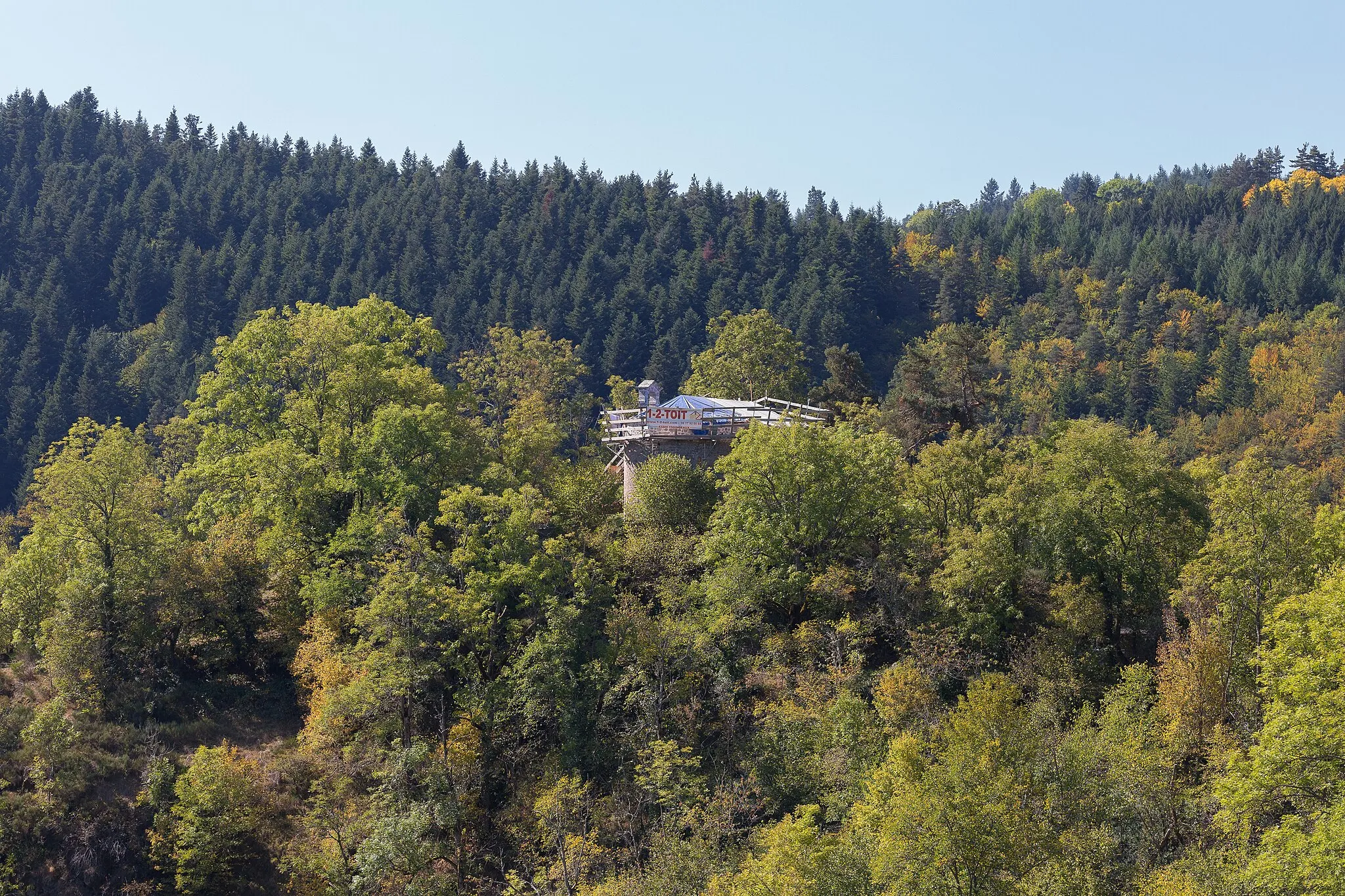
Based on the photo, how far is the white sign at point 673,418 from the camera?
4672 centimetres

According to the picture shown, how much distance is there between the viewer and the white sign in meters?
46.7

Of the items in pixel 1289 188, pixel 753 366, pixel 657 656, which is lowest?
pixel 657 656

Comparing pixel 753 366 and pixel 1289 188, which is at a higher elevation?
pixel 1289 188

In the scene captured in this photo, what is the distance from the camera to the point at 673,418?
46.8m

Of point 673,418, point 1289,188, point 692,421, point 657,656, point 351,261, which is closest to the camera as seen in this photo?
point 657,656

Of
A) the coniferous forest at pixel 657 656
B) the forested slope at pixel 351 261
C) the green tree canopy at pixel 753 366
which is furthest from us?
the forested slope at pixel 351 261

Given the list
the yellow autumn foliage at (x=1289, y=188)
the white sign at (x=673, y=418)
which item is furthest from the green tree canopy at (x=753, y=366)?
A: the yellow autumn foliage at (x=1289, y=188)

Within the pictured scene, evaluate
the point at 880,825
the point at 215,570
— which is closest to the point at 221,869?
the point at 215,570

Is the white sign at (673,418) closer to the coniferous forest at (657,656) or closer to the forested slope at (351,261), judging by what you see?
the coniferous forest at (657,656)

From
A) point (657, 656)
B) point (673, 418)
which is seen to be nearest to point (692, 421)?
point (673, 418)

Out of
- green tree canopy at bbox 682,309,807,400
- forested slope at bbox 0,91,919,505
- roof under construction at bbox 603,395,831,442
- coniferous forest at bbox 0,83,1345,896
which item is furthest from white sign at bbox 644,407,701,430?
forested slope at bbox 0,91,919,505

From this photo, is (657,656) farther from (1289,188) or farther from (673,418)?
(1289,188)

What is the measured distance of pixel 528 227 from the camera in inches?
5187

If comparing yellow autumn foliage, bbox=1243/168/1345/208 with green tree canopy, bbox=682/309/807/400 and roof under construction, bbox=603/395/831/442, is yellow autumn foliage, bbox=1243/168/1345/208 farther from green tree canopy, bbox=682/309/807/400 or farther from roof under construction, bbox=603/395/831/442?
roof under construction, bbox=603/395/831/442
